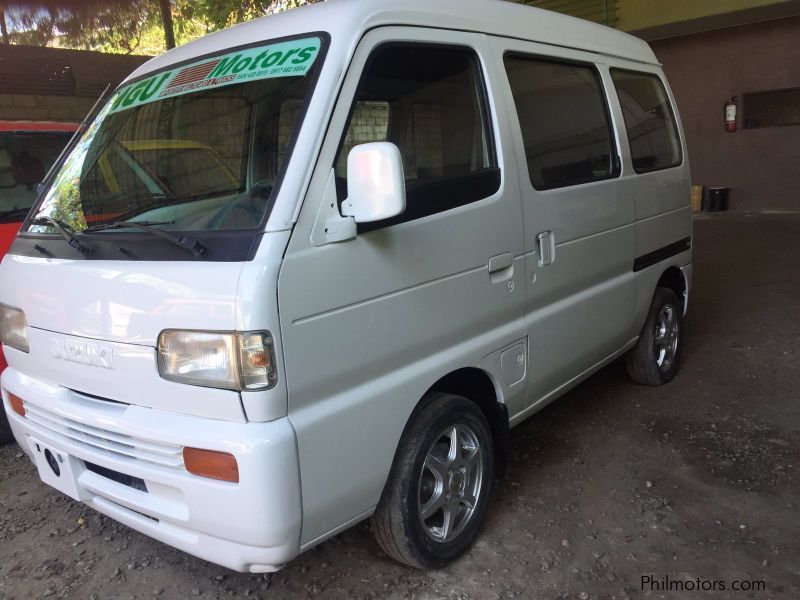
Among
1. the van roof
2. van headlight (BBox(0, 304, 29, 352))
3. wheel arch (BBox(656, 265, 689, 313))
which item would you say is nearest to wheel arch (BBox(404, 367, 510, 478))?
the van roof

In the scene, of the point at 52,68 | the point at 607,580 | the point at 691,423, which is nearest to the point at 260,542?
the point at 607,580

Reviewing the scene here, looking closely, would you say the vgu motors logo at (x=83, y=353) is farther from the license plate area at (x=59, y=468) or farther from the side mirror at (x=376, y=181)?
the side mirror at (x=376, y=181)

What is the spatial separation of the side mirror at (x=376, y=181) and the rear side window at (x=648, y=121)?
236 centimetres

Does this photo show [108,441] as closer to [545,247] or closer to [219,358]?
[219,358]

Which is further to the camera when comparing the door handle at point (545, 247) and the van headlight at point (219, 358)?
the door handle at point (545, 247)

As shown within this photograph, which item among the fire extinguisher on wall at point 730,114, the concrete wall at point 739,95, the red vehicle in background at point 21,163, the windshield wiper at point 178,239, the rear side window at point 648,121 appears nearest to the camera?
the windshield wiper at point 178,239

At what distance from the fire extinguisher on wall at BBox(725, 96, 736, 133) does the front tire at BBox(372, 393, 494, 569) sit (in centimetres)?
1159

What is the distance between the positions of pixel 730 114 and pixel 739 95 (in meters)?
0.36

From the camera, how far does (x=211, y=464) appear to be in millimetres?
2100

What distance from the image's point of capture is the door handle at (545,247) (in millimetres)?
3172

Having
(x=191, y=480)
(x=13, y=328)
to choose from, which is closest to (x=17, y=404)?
(x=13, y=328)

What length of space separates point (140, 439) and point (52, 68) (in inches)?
344

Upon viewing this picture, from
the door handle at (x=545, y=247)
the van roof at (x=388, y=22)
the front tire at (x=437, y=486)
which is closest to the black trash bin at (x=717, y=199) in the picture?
the van roof at (x=388, y=22)

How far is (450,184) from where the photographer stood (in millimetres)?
2693
